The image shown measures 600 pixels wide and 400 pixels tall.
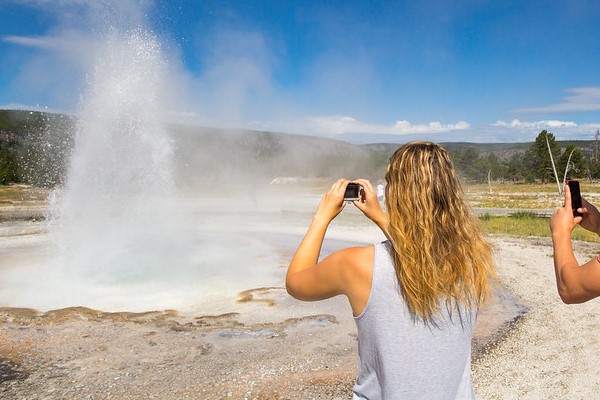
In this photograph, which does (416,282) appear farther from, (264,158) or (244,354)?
(264,158)

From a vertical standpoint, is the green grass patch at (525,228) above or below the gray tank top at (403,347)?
below

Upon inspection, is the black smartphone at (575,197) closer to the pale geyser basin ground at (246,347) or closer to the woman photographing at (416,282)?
the woman photographing at (416,282)

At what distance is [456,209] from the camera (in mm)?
1278

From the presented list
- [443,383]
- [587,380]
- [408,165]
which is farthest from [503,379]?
[408,165]

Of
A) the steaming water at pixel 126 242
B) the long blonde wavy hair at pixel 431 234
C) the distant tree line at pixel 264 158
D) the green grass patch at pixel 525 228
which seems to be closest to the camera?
the long blonde wavy hair at pixel 431 234

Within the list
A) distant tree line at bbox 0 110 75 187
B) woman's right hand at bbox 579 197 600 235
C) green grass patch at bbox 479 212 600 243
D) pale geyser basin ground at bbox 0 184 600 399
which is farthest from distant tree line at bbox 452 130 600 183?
woman's right hand at bbox 579 197 600 235

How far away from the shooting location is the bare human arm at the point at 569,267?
1437 millimetres

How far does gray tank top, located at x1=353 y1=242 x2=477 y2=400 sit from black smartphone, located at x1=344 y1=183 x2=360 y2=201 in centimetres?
28

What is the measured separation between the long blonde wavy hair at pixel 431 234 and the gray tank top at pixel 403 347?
33 millimetres

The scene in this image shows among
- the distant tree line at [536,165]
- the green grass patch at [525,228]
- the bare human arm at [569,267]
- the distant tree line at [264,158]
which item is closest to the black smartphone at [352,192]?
the bare human arm at [569,267]

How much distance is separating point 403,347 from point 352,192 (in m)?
0.50

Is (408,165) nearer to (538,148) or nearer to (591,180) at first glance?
(538,148)

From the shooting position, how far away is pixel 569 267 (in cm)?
152

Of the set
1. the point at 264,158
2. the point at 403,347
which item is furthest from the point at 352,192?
the point at 264,158
